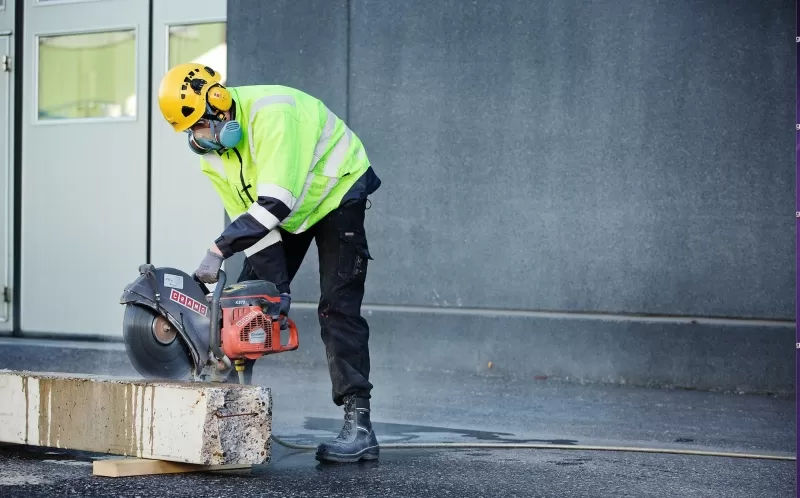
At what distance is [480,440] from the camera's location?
5.51 metres

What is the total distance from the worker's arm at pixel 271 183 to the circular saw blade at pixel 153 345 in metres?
0.39

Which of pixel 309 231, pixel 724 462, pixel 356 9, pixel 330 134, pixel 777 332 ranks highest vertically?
pixel 356 9

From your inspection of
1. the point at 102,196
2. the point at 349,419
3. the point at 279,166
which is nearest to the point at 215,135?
the point at 279,166

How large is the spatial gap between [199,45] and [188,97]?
3.96m

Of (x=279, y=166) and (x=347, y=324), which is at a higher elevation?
(x=279, y=166)

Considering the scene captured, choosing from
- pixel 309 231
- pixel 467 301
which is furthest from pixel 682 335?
pixel 309 231

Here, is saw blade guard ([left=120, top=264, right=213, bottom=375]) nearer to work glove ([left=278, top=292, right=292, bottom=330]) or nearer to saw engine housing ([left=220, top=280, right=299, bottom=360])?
saw engine housing ([left=220, top=280, right=299, bottom=360])

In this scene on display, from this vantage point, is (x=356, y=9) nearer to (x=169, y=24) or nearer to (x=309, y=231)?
(x=169, y=24)

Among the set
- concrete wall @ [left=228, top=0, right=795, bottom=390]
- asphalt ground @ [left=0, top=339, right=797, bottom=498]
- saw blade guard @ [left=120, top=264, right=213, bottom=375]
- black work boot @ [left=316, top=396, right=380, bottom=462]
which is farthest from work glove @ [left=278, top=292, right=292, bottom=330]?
concrete wall @ [left=228, top=0, right=795, bottom=390]

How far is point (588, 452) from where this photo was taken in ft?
17.0

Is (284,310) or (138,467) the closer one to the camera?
(138,467)

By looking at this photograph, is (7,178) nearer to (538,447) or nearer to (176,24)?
(176,24)

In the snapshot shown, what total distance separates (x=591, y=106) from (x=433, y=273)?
59.7 inches

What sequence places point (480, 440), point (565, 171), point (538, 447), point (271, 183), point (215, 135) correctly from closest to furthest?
point (271, 183)
point (215, 135)
point (538, 447)
point (480, 440)
point (565, 171)
